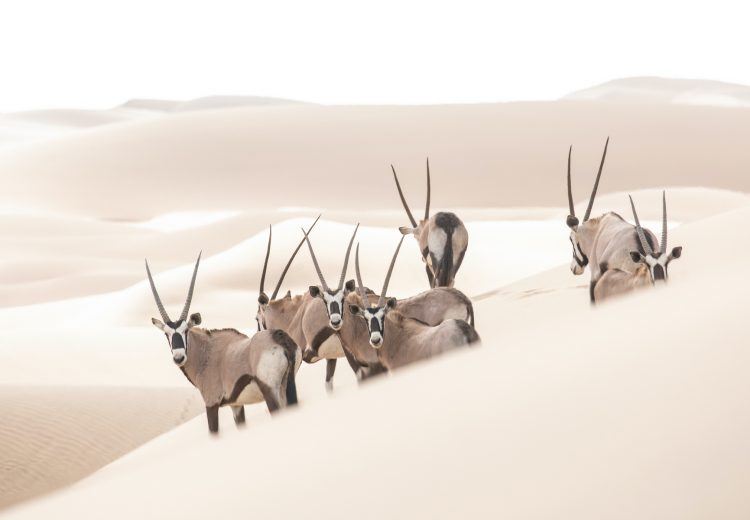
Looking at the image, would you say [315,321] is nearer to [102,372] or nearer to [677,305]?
[677,305]

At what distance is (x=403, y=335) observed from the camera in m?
6.91

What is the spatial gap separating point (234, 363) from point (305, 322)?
1331 millimetres

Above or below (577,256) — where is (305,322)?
below

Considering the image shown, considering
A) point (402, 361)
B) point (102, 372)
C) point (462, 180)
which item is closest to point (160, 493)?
point (402, 361)

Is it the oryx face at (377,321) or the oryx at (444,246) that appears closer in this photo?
the oryx face at (377,321)

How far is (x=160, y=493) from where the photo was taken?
3.87m

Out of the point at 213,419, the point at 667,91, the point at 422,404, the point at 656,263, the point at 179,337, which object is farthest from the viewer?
the point at 667,91

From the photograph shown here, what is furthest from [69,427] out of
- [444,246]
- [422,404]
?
[422,404]

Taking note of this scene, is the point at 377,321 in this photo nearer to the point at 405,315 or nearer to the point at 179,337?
the point at 405,315

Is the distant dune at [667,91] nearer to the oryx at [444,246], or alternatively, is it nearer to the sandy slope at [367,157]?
the sandy slope at [367,157]

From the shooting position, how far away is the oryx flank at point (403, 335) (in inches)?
256

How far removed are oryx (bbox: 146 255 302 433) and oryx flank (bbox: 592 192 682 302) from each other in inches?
75.8

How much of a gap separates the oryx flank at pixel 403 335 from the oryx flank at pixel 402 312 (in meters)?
0.22

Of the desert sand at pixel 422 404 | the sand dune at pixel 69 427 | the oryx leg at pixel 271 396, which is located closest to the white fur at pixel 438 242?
the desert sand at pixel 422 404
